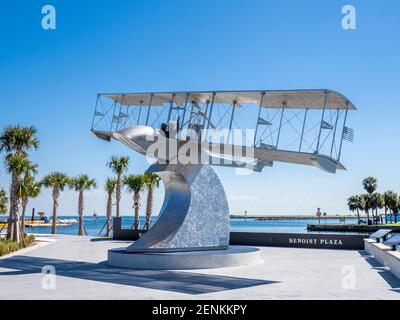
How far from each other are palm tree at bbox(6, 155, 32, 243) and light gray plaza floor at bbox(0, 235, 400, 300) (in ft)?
34.6

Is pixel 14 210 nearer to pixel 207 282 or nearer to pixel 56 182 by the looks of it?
pixel 207 282

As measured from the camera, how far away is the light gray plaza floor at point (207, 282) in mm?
11938

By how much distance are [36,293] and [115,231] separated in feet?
82.7

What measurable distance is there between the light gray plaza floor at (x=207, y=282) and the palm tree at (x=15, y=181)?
34.6ft

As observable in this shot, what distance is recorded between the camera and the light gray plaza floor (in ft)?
39.2

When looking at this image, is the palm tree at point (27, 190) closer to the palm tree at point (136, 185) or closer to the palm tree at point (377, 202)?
the palm tree at point (136, 185)

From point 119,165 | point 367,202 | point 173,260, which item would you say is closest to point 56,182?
point 119,165

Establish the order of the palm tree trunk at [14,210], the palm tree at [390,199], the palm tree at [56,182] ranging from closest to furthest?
the palm tree trunk at [14,210] → the palm tree at [56,182] → the palm tree at [390,199]

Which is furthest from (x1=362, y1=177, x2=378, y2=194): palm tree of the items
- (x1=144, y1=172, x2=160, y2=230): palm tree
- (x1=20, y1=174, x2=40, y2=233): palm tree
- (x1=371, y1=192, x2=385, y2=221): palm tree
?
(x1=20, y1=174, x2=40, y2=233): palm tree

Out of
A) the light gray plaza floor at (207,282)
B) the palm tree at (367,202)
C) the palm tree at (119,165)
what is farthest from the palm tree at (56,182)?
the palm tree at (367,202)
